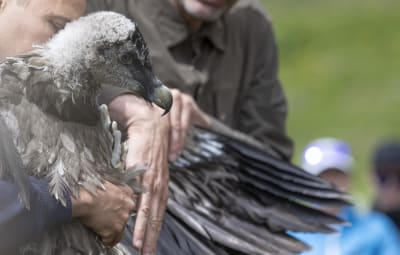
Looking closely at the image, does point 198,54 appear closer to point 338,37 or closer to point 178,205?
point 178,205

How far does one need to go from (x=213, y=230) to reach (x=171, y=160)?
25cm

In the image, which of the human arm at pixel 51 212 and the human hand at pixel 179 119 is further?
the human hand at pixel 179 119

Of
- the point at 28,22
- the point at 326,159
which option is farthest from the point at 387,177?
the point at 28,22

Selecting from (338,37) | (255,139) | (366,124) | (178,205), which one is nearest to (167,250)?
(178,205)

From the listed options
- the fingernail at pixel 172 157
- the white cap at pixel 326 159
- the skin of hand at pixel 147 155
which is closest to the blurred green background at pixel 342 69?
the white cap at pixel 326 159

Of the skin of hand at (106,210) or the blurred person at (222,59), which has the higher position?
the blurred person at (222,59)

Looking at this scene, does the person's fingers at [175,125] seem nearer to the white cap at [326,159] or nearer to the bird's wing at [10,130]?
the bird's wing at [10,130]

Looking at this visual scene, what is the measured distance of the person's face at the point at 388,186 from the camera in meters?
8.98

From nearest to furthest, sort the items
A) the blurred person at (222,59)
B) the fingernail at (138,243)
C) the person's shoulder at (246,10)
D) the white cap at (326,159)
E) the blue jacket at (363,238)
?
the fingernail at (138,243)
the blurred person at (222,59)
the person's shoulder at (246,10)
the blue jacket at (363,238)
the white cap at (326,159)

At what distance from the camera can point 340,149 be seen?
8438 mm

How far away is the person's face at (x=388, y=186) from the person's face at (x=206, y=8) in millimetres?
3680

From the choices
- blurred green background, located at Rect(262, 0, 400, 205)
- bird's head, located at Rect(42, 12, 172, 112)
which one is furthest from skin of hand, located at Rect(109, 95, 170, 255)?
blurred green background, located at Rect(262, 0, 400, 205)

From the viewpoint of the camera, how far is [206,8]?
5.46 meters

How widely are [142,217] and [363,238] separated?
397 centimetres
